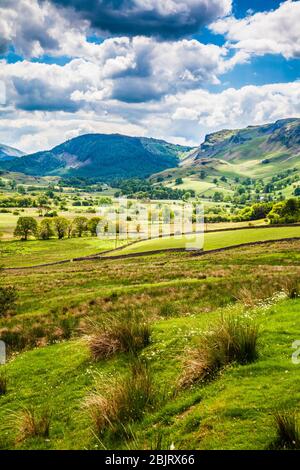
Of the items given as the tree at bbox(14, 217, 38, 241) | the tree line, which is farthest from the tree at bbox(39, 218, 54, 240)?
the tree at bbox(14, 217, 38, 241)

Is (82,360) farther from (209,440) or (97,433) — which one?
(209,440)

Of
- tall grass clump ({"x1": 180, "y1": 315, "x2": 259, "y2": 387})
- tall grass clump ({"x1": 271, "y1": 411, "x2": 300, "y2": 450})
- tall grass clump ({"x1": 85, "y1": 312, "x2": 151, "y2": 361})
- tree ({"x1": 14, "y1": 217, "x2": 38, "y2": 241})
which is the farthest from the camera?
tree ({"x1": 14, "y1": 217, "x2": 38, "y2": 241})

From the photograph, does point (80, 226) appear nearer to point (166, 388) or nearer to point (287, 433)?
point (166, 388)

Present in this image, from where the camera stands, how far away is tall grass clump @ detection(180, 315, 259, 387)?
1092 centimetres

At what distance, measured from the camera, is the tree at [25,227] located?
6206 inches

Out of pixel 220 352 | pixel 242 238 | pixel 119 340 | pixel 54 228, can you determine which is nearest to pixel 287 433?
pixel 220 352

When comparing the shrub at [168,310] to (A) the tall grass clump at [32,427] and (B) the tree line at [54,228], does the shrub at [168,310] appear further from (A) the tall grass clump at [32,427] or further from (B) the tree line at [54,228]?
(B) the tree line at [54,228]

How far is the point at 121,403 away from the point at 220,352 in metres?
3.29

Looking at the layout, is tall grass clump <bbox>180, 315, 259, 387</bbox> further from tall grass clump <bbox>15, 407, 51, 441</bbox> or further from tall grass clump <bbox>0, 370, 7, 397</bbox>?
Result: tall grass clump <bbox>0, 370, 7, 397</bbox>

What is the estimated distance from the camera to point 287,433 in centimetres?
737

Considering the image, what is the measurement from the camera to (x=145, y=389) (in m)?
10.1

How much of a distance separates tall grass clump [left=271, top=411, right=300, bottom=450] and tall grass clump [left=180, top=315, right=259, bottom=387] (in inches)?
133

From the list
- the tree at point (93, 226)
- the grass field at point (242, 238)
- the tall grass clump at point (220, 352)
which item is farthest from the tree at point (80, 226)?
the tall grass clump at point (220, 352)

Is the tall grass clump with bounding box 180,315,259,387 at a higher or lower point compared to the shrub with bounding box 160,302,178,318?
higher
